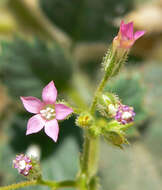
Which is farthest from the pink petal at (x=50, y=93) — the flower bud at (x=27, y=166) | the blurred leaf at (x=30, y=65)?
the blurred leaf at (x=30, y=65)

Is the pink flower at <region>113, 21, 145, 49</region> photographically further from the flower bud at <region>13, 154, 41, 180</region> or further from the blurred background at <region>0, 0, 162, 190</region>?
the blurred background at <region>0, 0, 162, 190</region>

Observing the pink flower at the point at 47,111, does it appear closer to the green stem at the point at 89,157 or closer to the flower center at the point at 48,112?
the flower center at the point at 48,112

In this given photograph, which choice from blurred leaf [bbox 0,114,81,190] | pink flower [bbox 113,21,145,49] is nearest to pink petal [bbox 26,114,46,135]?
pink flower [bbox 113,21,145,49]

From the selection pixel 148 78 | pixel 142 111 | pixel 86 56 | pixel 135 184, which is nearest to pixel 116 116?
pixel 142 111

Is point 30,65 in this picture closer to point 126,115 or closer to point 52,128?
point 52,128

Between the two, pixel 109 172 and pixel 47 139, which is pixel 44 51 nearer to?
pixel 47 139
